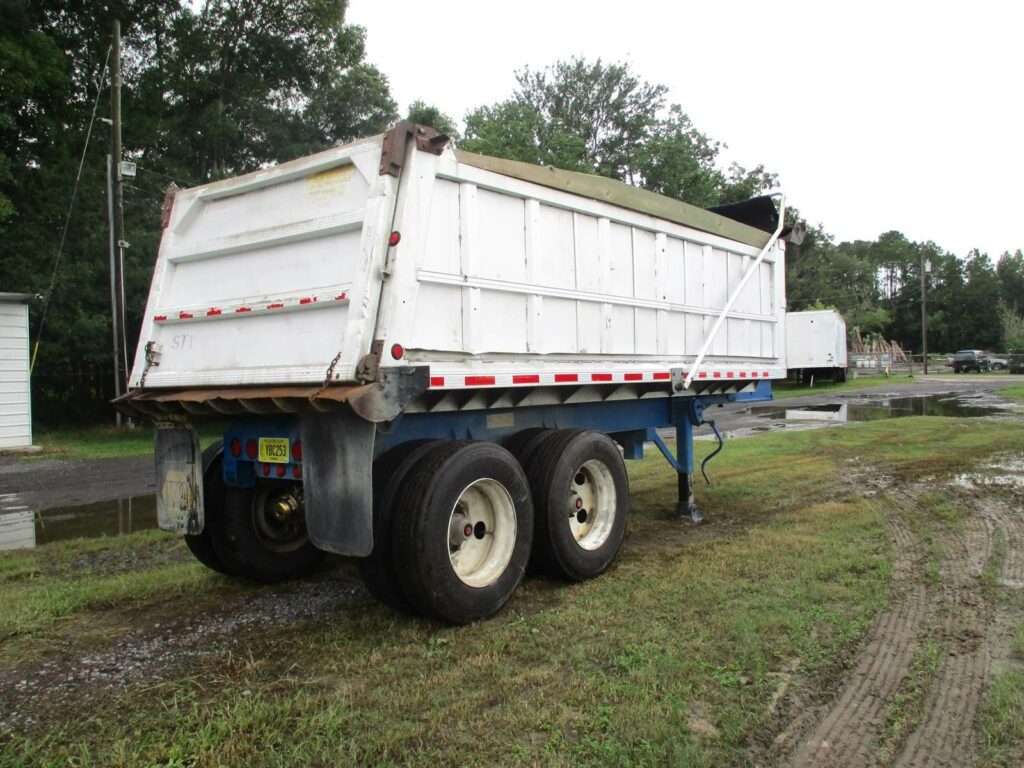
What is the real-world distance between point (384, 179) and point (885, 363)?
49750 mm

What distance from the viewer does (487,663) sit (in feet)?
13.0

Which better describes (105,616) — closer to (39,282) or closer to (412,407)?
(412,407)

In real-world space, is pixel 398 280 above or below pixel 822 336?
below

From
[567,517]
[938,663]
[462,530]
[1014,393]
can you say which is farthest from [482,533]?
[1014,393]

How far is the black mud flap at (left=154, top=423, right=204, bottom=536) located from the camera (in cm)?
496

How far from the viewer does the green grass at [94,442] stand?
47.7 ft

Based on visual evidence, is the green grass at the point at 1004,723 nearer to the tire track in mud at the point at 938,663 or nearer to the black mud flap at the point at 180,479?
the tire track in mud at the point at 938,663

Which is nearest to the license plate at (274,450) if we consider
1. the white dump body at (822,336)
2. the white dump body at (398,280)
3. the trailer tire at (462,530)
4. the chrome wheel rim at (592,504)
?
the white dump body at (398,280)

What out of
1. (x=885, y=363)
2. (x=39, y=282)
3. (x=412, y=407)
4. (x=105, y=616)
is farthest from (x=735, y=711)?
(x=885, y=363)

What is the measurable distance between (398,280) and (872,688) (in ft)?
10.6

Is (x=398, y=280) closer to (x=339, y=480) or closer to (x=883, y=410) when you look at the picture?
(x=339, y=480)

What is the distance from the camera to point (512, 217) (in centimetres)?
532

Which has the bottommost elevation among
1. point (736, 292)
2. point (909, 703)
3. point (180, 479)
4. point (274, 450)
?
point (909, 703)

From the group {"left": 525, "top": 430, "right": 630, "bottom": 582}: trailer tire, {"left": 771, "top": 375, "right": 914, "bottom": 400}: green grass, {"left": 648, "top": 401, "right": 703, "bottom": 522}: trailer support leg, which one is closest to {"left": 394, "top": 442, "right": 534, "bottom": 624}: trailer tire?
{"left": 525, "top": 430, "right": 630, "bottom": 582}: trailer tire
